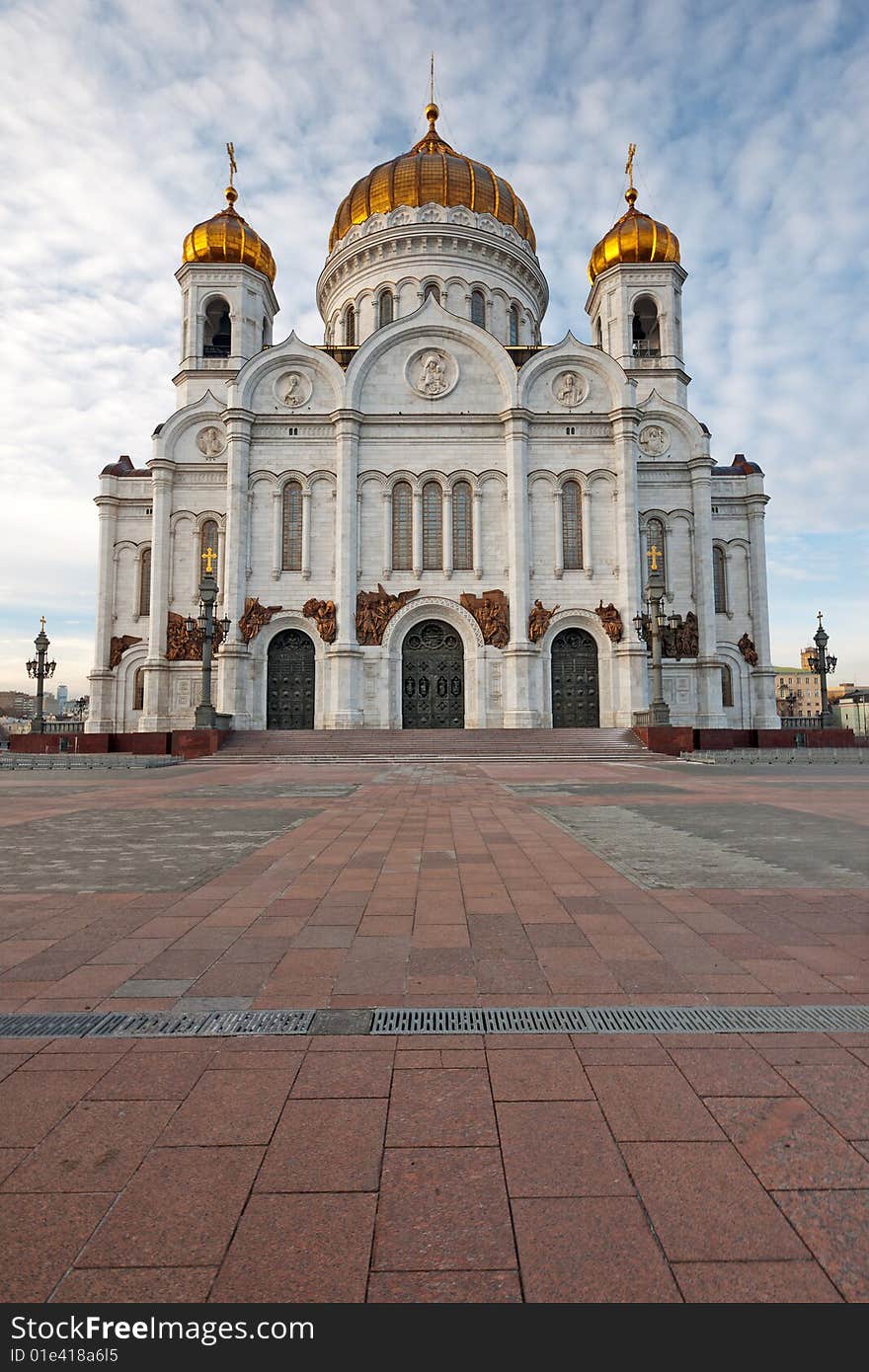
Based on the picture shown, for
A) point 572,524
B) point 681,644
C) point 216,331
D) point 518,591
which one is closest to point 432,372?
point 572,524

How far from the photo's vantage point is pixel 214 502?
31.3 m

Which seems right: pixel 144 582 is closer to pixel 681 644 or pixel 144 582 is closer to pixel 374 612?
pixel 374 612

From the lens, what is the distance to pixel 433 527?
29891 millimetres

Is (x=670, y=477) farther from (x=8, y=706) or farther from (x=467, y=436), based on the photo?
(x=8, y=706)

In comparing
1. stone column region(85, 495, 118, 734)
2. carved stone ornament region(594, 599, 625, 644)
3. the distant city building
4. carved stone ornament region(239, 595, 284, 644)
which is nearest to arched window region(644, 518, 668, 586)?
carved stone ornament region(594, 599, 625, 644)

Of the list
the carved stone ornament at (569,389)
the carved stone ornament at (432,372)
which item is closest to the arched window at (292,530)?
the carved stone ornament at (432,372)

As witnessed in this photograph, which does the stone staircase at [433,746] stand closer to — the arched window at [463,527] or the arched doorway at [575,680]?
the arched doorway at [575,680]

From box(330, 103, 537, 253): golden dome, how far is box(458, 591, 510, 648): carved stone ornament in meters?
20.1

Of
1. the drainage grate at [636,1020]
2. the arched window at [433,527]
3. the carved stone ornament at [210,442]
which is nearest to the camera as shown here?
the drainage grate at [636,1020]

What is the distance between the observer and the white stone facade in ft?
95.2

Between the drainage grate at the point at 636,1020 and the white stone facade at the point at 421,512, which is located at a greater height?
the white stone facade at the point at 421,512

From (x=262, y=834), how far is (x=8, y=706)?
115425mm

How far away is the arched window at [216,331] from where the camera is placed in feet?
112

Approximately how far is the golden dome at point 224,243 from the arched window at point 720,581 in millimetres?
24531
